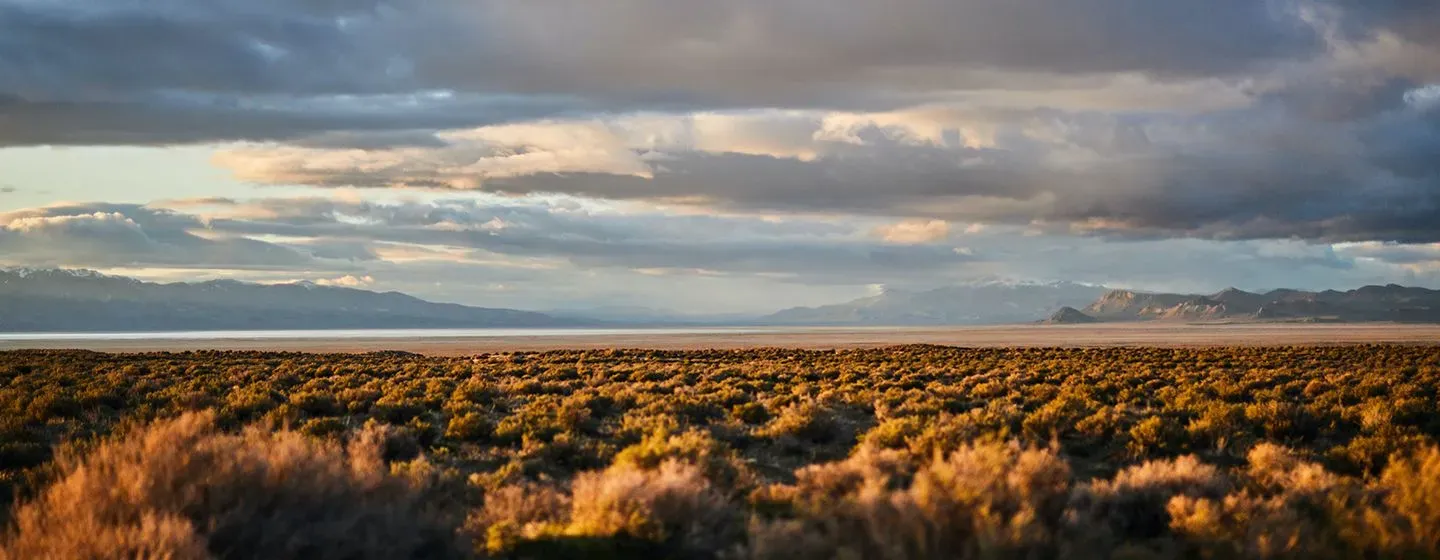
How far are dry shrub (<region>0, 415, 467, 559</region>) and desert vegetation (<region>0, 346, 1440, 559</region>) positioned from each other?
0.02 meters

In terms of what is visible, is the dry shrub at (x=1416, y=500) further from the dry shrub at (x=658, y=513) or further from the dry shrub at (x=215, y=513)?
the dry shrub at (x=215, y=513)

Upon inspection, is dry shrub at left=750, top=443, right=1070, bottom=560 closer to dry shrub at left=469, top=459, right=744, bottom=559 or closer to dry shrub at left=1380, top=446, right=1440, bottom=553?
dry shrub at left=469, top=459, right=744, bottom=559

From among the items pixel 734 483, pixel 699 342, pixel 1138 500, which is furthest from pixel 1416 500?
pixel 699 342

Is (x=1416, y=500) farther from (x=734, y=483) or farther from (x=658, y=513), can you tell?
(x=658, y=513)

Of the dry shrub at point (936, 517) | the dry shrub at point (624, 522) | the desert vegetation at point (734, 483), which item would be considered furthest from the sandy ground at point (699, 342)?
the dry shrub at point (936, 517)

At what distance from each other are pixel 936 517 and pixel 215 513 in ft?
17.1

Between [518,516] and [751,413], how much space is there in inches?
371

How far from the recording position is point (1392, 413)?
16.5 meters

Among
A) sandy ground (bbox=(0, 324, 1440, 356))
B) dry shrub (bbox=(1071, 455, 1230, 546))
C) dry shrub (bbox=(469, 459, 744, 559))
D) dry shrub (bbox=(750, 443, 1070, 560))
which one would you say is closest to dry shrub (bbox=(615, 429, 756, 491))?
dry shrub (bbox=(469, 459, 744, 559))

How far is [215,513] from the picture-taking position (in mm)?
7004

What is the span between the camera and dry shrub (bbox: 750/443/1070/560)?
642 cm

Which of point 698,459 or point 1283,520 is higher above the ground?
point 698,459

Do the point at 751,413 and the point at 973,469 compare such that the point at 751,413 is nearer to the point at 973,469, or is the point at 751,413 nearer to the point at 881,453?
the point at 881,453

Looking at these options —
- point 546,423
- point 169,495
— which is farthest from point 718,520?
point 546,423
